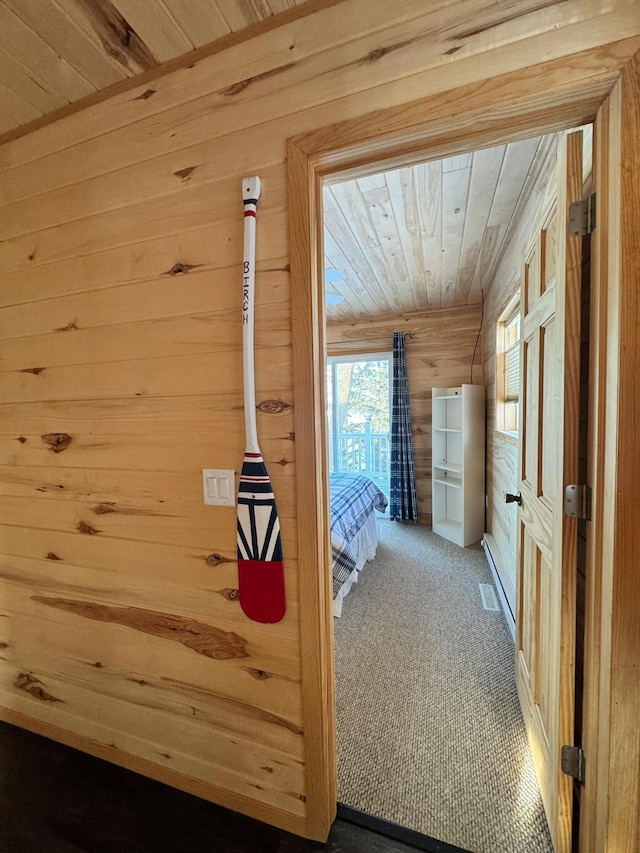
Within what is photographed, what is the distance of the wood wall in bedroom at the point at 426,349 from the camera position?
3.96 meters

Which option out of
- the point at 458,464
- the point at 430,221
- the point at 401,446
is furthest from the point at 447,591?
the point at 430,221

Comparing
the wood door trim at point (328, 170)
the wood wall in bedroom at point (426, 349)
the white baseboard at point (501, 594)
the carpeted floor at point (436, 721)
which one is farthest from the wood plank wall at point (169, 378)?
the wood wall in bedroom at point (426, 349)

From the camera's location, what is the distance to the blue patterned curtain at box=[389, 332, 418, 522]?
4.16 m

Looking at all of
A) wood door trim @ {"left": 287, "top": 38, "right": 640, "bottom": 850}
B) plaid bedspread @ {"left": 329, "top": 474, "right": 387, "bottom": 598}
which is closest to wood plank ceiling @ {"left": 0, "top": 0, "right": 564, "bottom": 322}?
wood door trim @ {"left": 287, "top": 38, "right": 640, "bottom": 850}

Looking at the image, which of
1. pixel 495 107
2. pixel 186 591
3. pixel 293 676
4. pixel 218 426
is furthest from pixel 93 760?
pixel 495 107

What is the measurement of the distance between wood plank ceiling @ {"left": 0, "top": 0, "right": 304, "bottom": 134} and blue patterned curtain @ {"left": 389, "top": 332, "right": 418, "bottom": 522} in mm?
3442

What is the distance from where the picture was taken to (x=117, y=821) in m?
1.11

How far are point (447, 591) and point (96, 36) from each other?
3300mm

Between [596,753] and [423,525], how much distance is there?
3.37m

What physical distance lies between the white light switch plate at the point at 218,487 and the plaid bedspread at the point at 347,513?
4.40ft

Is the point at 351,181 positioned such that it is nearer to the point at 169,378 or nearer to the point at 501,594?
the point at 169,378

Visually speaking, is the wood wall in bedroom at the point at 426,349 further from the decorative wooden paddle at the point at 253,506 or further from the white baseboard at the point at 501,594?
the decorative wooden paddle at the point at 253,506

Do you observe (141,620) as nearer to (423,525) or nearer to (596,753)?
(596,753)

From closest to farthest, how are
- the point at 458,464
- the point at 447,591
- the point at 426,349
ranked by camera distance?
the point at 447,591
the point at 458,464
the point at 426,349
